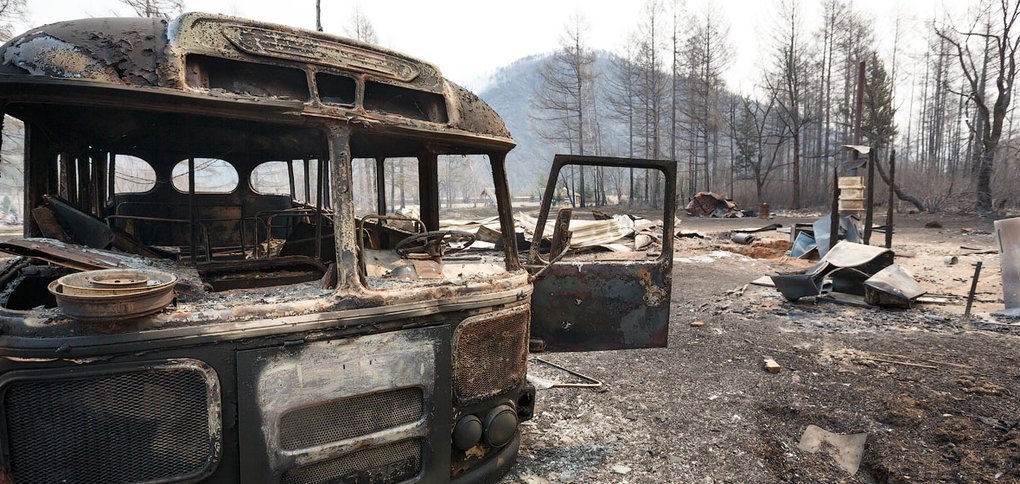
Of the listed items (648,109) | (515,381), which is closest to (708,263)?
(515,381)

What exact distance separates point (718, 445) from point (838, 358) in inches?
106

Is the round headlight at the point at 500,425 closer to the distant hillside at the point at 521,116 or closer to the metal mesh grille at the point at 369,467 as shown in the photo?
the metal mesh grille at the point at 369,467

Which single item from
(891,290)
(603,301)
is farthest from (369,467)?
(891,290)

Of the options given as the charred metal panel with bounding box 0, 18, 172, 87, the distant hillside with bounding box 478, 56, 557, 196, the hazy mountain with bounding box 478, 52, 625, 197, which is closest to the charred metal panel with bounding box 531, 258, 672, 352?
the charred metal panel with bounding box 0, 18, 172, 87

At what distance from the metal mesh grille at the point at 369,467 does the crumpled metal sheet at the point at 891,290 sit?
7.53 meters

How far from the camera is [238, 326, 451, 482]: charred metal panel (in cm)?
217

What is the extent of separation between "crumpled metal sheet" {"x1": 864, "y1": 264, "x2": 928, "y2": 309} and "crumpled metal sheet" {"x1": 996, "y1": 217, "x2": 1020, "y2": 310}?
35.9 inches

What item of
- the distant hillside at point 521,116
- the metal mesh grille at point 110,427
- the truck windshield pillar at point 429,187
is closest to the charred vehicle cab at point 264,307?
the metal mesh grille at point 110,427

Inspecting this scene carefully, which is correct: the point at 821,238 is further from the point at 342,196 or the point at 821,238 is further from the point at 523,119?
the point at 523,119

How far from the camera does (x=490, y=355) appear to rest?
9.19 feet

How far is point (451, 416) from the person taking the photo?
2619 mm

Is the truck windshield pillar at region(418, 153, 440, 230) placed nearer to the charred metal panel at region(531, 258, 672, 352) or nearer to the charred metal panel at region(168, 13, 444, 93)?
the charred metal panel at region(168, 13, 444, 93)

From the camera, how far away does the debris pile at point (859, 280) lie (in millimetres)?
7523

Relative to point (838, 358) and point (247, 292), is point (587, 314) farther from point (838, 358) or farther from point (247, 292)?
point (838, 358)
